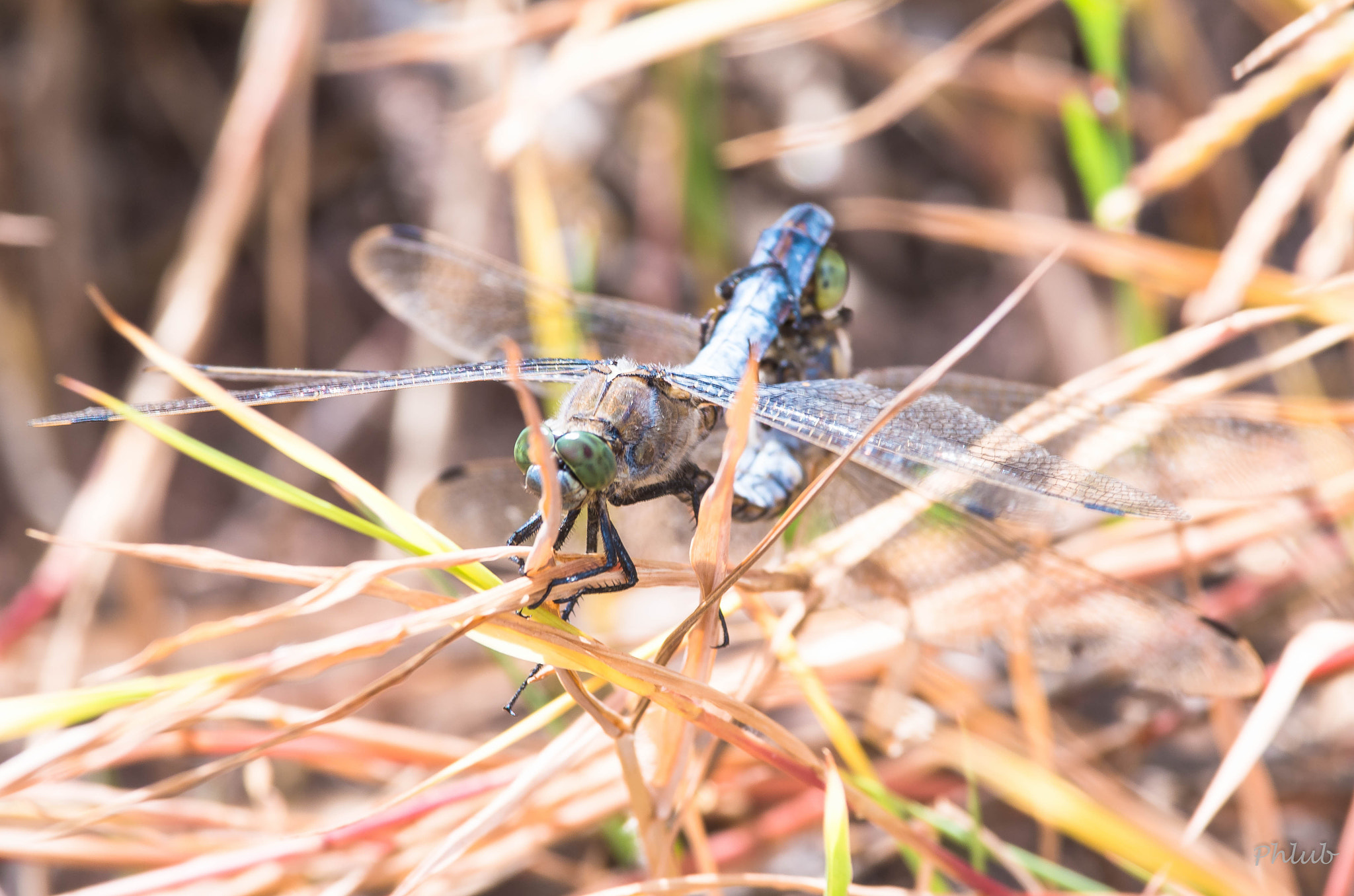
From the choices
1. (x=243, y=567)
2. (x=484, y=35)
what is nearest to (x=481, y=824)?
(x=243, y=567)

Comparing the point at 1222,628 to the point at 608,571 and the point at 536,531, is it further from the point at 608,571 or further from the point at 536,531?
the point at 536,531

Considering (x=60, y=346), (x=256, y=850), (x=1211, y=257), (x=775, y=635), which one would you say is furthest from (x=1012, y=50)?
(x=60, y=346)

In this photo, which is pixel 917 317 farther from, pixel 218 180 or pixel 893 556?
pixel 218 180

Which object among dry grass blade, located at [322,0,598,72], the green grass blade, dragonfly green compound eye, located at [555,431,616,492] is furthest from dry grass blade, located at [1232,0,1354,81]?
dry grass blade, located at [322,0,598,72]

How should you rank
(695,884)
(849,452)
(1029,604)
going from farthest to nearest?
(1029,604) < (695,884) < (849,452)

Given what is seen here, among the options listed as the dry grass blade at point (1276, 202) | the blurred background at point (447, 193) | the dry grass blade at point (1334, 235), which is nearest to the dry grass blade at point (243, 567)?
the blurred background at point (447, 193)

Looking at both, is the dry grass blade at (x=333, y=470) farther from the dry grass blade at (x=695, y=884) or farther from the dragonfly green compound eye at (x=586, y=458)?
the dry grass blade at (x=695, y=884)

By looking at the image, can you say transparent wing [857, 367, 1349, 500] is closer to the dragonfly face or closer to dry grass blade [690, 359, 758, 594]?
the dragonfly face
